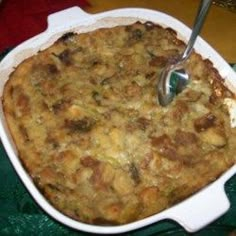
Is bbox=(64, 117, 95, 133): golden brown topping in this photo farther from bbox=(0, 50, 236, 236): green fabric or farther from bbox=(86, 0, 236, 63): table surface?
bbox=(86, 0, 236, 63): table surface

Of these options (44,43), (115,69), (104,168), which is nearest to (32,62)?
(44,43)

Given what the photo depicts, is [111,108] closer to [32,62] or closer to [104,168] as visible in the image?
[104,168]

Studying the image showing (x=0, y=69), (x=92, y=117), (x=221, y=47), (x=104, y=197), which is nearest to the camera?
(x=104, y=197)

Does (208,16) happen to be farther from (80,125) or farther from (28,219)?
(28,219)

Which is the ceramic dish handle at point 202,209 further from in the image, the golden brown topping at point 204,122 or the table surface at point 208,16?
the table surface at point 208,16

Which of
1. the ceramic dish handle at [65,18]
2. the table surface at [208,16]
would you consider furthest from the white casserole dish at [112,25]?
the table surface at [208,16]

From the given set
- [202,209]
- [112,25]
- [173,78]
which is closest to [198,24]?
[173,78]
